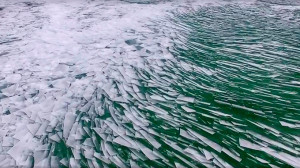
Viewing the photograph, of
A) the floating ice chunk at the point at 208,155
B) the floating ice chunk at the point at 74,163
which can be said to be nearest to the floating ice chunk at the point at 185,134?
the floating ice chunk at the point at 208,155

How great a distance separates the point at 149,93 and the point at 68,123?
0.63 meters

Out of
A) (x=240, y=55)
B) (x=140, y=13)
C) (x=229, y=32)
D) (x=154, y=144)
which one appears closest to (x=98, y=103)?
(x=154, y=144)

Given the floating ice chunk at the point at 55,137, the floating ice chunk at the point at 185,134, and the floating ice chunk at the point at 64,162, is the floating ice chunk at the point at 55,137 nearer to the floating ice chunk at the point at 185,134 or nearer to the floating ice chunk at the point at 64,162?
the floating ice chunk at the point at 64,162

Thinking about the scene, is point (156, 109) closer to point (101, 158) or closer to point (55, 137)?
point (101, 158)

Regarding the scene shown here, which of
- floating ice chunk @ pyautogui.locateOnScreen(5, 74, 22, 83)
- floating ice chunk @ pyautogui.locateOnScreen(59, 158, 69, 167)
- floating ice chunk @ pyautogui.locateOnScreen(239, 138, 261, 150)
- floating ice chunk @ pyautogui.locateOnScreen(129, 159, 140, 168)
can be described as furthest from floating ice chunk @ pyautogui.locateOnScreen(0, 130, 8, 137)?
floating ice chunk @ pyautogui.locateOnScreen(239, 138, 261, 150)

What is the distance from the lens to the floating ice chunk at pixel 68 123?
4.85 feet

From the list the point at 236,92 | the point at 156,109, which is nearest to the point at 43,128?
the point at 156,109

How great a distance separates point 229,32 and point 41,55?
7.51 ft

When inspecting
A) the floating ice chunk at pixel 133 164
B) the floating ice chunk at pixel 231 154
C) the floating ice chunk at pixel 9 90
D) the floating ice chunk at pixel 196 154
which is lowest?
the floating ice chunk at pixel 9 90

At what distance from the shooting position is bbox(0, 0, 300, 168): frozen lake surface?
1342 mm

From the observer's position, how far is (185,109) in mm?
1680

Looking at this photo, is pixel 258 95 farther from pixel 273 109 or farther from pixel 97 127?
pixel 97 127

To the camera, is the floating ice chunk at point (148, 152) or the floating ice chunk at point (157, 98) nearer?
the floating ice chunk at point (148, 152)

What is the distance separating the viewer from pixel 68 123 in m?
1.55
